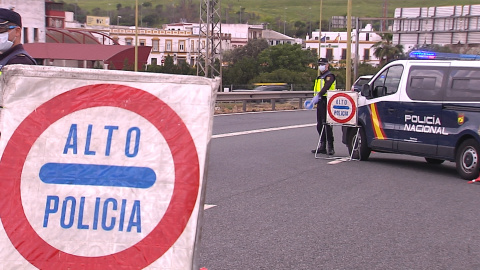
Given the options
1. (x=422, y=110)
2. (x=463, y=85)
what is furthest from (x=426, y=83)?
(x=463, y=85)

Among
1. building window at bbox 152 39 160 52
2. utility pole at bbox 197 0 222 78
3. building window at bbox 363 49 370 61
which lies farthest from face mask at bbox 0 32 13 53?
building window at bbox 363 49 370 61

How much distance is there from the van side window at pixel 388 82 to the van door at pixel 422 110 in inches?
14.6

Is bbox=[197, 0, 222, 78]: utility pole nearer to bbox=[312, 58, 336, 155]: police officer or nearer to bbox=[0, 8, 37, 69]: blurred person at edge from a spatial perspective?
bbox=[312, 58, 336, 155]: police officer

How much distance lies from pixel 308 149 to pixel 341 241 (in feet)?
27.8

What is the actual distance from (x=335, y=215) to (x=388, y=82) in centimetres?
562

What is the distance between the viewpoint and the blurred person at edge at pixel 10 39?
15.9 feet

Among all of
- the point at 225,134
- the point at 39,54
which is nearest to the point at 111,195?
the point at 225,134

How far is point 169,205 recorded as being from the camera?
10.8ft

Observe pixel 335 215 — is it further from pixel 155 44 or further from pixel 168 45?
pixel 168 45

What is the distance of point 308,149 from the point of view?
15133 mm

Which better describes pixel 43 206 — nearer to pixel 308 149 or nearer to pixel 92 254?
pixel 92 254

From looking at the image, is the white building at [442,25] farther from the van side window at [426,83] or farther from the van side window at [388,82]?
the van side window at [426,83]

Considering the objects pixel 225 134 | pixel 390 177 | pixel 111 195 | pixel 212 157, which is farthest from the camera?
pixel 225 134

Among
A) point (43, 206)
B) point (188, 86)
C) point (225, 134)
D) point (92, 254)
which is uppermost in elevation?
point (188, 86)
